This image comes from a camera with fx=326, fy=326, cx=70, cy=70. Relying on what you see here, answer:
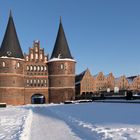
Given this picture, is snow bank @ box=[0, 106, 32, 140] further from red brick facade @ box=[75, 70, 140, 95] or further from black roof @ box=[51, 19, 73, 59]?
red brick facade @ box=[75, 70, 140, 95]

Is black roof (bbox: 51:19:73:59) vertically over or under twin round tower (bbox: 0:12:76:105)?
over

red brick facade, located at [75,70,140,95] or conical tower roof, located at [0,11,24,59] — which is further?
red brick facade, located at [75,70,140,95]

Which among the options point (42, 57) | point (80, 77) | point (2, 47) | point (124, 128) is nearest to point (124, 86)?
point (80, 77)

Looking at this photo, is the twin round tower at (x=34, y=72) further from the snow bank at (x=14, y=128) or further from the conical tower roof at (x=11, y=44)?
the snow bank at (x=14, y=128)

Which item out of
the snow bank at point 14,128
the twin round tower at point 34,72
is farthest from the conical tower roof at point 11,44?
the snow bank at point 14,128

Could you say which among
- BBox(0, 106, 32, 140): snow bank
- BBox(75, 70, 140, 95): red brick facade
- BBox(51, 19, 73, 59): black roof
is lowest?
BBox(0, 106, 32, 140): snow bank

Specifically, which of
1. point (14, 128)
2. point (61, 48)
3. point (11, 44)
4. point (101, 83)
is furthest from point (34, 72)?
point (14, 128)

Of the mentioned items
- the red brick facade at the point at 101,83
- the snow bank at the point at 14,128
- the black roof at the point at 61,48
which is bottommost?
the snow bank at the point at 14,128

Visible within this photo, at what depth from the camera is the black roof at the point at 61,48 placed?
5584 cm

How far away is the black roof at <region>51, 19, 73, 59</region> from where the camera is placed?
183 ft

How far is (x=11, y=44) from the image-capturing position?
2105 inches

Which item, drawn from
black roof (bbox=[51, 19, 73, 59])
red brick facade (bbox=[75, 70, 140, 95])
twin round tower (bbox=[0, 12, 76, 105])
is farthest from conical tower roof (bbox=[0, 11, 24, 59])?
red brick facade (bbox=[75, 70, 140, 95])

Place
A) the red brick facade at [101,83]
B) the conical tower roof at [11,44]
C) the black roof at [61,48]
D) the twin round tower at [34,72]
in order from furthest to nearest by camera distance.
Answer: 1. the red brick facade at [101,83]
2. the black roof at [61,48]
3. the conical tower roof at [11,44]
4. the twin round tower at [34,72]

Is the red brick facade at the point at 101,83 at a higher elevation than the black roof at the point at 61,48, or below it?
below
